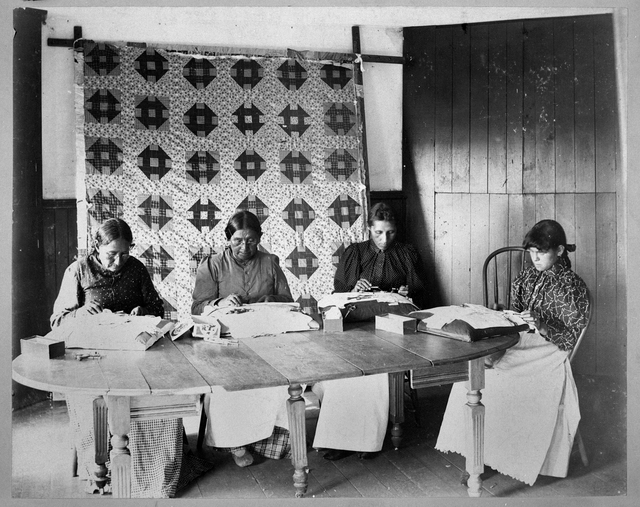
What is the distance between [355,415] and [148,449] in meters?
1.09

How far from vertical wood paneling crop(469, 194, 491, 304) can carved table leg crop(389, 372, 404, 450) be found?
115 centimetres

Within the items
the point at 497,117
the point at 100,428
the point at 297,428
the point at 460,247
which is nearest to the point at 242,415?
the point at 297,428

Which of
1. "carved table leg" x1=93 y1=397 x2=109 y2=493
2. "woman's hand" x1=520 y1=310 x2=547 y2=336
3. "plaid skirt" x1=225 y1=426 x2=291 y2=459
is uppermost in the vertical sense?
"woman's hand" x1=520 y1=310 x2=547 y2=336

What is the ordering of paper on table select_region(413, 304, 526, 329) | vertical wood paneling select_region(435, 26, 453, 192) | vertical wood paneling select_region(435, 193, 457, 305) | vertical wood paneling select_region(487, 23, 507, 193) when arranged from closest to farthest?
paper on table select_region(413, 304, 526, 329), vertical wood paneling select_region(487, 23, 507, 193), vertical wood paneling select_region(435, 26, 453, 192), vertical wood paneling select_region(435, 193, 457, 305)

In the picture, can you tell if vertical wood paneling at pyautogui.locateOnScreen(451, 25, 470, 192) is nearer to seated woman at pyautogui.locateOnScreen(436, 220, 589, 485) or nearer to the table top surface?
seated woman at pyautogui.locateOnScreen(436, 220, 589, 485)

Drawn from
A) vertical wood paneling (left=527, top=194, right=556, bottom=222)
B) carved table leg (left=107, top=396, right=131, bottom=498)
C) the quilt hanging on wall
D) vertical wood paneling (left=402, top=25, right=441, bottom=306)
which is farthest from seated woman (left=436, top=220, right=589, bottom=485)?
carved table leg (left=107, top=396, right=131, bottom=498)

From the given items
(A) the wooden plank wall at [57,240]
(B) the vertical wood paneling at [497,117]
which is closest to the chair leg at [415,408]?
(B) the vertical wood paneling at [497,117]

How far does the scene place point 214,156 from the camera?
14.1 ft

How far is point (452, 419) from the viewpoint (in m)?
3.19

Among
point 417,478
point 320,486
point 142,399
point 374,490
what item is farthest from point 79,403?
point 417,478

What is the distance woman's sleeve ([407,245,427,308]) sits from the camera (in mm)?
3973

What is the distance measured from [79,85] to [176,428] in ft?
8.22

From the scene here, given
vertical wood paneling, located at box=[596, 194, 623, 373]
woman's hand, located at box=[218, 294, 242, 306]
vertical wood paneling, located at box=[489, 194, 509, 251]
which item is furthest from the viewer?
vertical wood paneling, located at box=[489, 194, 509, 251]

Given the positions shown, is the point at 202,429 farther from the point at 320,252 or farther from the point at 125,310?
the point at 320,252
